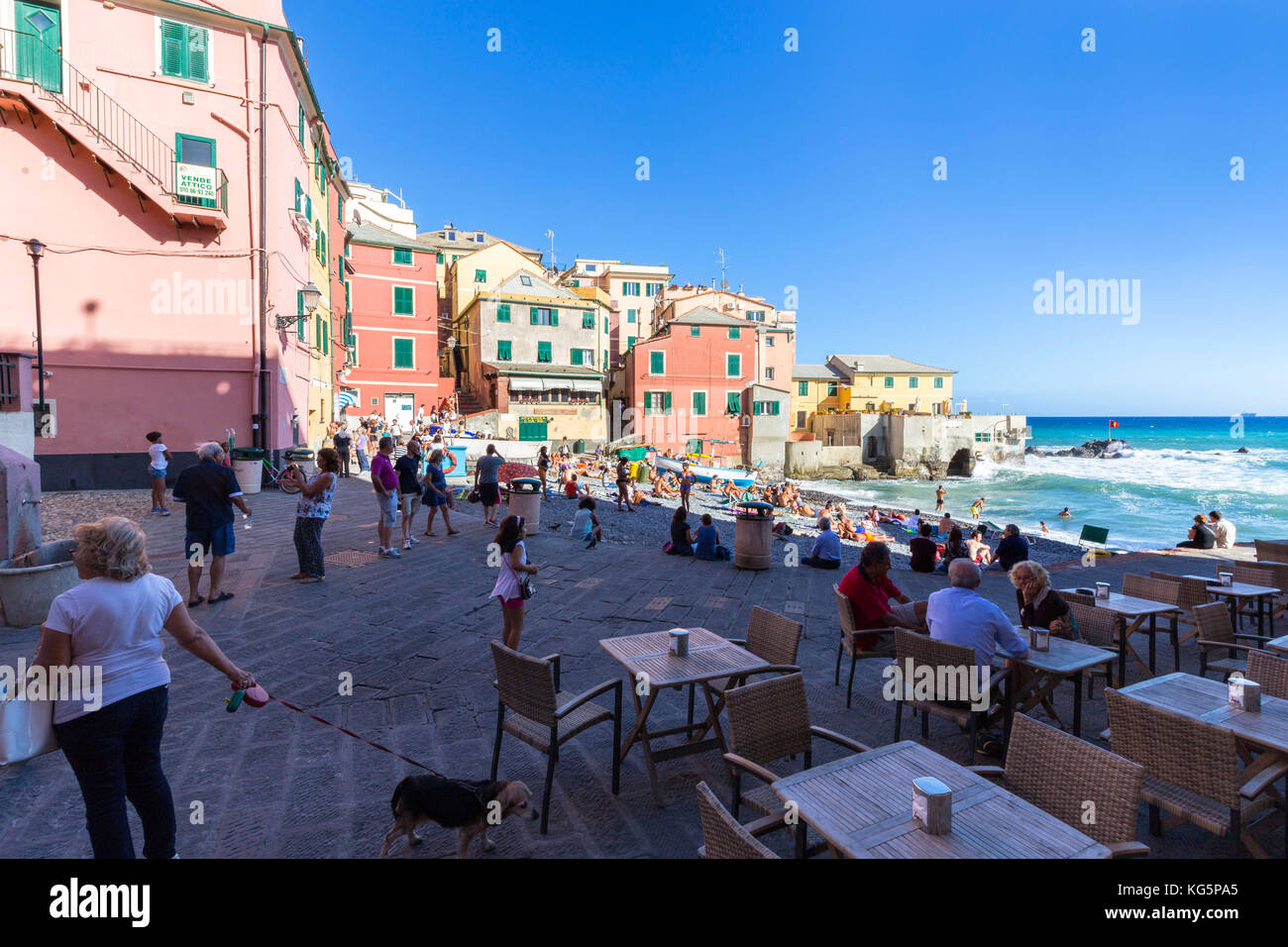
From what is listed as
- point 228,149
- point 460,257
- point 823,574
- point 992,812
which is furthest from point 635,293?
point 992,812

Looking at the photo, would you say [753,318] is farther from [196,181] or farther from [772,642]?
[772,642]

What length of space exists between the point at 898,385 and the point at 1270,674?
51076 mm

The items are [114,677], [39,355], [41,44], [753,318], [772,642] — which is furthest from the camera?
[753,318]

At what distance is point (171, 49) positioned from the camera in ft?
43.9

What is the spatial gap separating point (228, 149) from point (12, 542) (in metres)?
11.7

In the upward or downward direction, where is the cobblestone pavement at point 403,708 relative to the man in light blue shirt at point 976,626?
downward

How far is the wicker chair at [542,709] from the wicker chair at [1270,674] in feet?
11.5

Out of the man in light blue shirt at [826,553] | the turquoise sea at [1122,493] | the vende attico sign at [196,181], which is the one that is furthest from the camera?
the turquoise sea at [1122,493]

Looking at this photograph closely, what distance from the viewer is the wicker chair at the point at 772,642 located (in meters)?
3.75

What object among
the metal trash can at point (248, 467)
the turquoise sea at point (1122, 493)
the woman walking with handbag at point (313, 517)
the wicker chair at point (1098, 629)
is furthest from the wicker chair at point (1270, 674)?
the turquoise sea at point (1122, 493)

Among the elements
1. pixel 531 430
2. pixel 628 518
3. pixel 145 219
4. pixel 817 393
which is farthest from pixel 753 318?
pixel 145 219

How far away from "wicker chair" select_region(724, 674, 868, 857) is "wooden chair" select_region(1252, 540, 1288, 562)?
8759mm

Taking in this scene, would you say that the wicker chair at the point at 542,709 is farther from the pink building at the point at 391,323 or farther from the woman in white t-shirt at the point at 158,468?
the pink building at the point at 391,323
